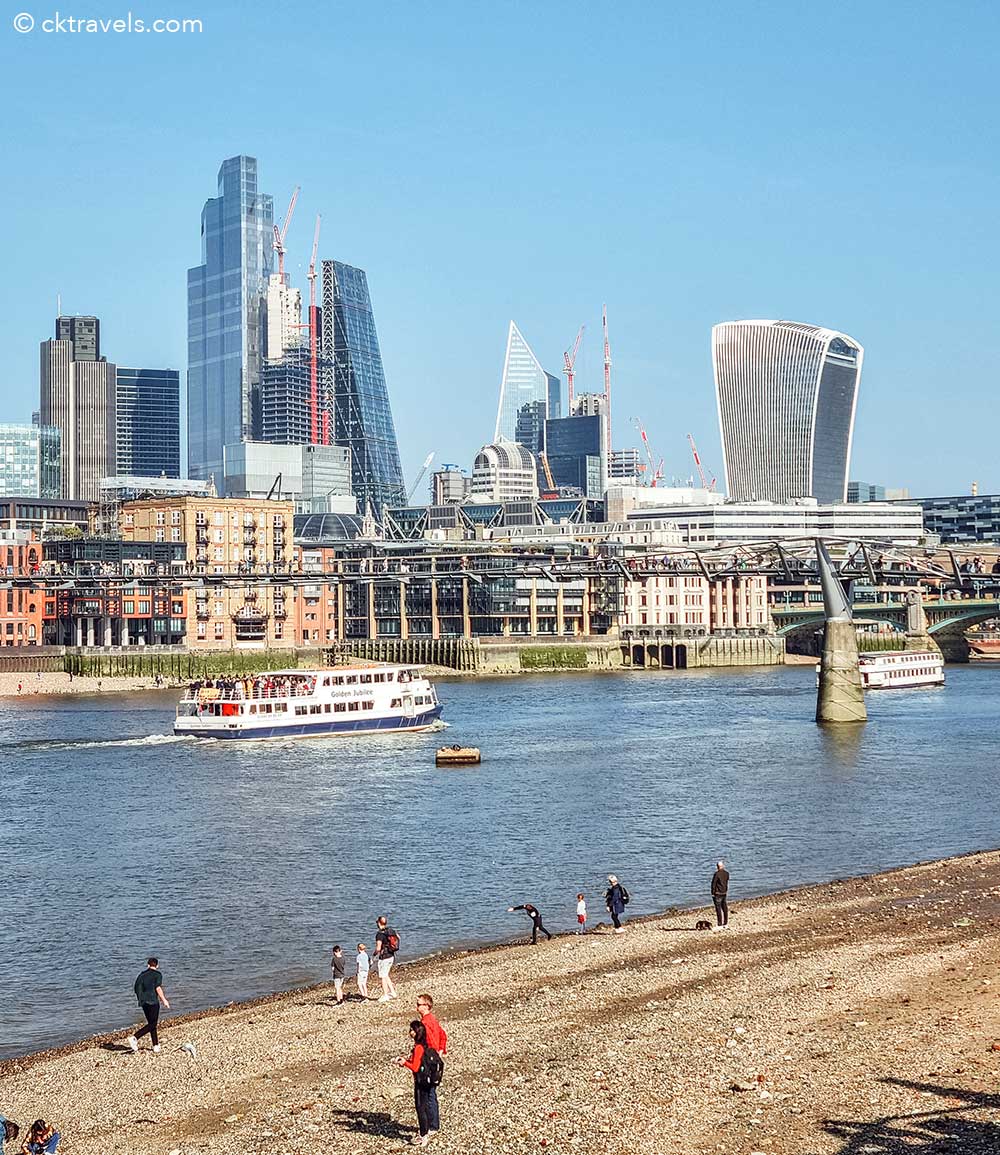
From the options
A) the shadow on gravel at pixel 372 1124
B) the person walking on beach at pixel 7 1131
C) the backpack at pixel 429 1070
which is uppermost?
the backpack at pixel 429 1070

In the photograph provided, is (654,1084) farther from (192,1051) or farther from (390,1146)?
(192,1051)

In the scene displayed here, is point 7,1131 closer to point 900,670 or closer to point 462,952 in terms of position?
point 462,952

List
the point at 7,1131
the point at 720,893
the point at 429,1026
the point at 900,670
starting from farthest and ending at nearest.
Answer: the point at 900,670, the point at 720,893, the point at 7,1131, the point at 429,1026

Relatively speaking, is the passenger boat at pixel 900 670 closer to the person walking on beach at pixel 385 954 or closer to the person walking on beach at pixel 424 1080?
the person walking on beach at pixel 385 954

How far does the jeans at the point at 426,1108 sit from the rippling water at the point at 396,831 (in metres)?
15.2

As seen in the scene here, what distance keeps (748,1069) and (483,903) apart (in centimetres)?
2423

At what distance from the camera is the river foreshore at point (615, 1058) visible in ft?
93.2

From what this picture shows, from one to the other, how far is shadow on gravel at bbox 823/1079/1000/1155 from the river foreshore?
0.16ft

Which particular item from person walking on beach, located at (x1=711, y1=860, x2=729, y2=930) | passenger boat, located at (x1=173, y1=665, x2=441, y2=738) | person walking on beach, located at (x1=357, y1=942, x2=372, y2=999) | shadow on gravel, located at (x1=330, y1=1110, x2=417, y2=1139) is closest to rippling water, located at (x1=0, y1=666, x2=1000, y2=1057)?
passenger boat, located at (x1=173, y1=665, x2=441, y2=738)

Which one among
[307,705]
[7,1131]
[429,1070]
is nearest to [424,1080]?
[429,1070]

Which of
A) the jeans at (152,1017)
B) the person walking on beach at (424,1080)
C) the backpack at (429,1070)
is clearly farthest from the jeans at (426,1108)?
the jeans at (152,1017)

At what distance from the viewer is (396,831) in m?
71.1

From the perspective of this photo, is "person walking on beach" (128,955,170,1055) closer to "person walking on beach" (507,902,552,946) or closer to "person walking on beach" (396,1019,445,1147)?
"person walking on beach" (396,1019,445,1147)

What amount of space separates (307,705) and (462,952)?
2637 inches
